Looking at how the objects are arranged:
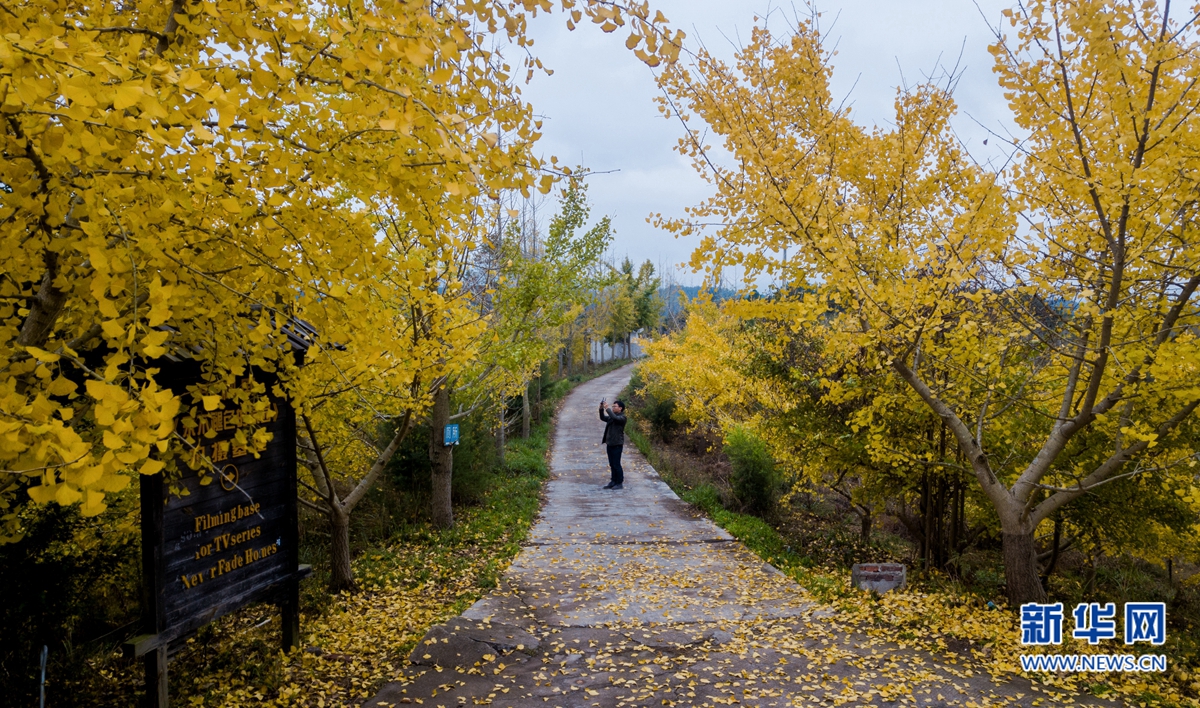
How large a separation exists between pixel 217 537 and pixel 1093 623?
648 centimetres

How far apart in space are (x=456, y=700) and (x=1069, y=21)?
18.6ft

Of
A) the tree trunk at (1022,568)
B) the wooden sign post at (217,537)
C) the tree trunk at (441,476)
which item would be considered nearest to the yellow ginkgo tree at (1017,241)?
the tree trunk at (1022,568)

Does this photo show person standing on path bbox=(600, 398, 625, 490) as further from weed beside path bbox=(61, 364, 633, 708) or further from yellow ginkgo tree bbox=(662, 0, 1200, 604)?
yellow ginkgo tree bbox=(662, 0, 1200, 604)

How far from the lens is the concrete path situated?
4.10m

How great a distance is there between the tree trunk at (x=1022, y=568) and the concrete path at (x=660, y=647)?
4.77 feet

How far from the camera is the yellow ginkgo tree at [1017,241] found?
165 inches

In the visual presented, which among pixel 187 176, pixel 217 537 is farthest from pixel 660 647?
pixel 187 176

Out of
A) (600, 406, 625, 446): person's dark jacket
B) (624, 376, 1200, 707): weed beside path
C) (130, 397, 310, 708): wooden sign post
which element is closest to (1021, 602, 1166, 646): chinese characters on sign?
(624, 376, 1200, 707): weed beside path

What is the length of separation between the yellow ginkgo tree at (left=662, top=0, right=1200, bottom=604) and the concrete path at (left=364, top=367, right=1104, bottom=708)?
184 cm

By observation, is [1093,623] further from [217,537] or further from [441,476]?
[441,476]

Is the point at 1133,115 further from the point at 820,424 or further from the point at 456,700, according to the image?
the point at 456,700

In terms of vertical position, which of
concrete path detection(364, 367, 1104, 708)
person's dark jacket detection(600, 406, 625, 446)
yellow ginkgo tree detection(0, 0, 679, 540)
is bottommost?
concrete path detection(364, 367, 1104, 708)

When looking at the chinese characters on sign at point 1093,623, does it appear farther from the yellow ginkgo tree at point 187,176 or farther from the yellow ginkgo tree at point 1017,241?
the yellow ginkgo tree at point 187,176

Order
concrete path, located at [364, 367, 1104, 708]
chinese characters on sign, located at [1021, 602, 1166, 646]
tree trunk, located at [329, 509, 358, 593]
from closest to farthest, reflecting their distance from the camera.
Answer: concrete path, located at [364, 367, 1104, 708] → chinese characters on sign, located at [1021, 602, 1166, 646] → tree trunk, located at [329, 509, 358, 593]
